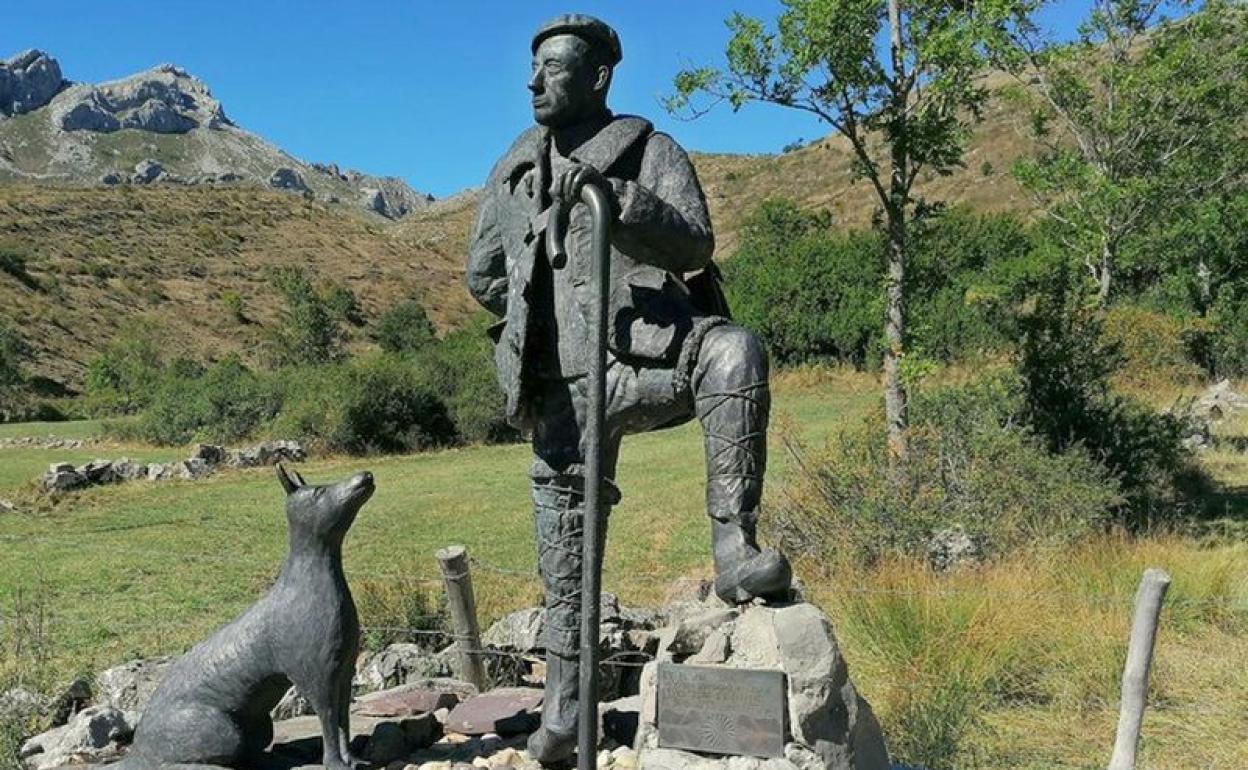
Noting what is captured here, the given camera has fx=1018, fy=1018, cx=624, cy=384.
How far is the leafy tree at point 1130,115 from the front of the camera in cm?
1130

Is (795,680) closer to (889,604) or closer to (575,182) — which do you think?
(575,182)

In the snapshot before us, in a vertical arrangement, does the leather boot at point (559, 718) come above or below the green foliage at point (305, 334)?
below

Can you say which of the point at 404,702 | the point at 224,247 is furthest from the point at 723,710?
the point at 224,247

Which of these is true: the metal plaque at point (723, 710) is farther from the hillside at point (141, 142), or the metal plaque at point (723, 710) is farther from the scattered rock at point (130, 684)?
the hillside at point (141, 142)

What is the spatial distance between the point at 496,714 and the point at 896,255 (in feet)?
21.7

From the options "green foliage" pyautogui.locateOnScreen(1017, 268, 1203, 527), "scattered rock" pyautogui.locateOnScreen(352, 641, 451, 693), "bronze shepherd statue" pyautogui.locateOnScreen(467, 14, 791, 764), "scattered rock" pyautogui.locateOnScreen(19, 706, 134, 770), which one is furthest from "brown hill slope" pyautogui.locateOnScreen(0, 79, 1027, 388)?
"bronze shepherd statue" pyautogui.locateOnScreen(467, 14, 791, 764)

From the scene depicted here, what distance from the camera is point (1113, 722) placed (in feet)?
16.5

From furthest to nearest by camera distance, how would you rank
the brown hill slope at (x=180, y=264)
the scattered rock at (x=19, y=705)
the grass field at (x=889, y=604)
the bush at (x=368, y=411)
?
1. the brown hill slope at (x=180, y=264)
2. the bush at (x=368, y=411)
3. the grass field at (x=889, y=604)
4. the scattered rock at (x=19, y=705)

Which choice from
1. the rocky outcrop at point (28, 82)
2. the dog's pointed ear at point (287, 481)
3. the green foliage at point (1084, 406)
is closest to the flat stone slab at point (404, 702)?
the dog's pointed ear at point (287, 481)

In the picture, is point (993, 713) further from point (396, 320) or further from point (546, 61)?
point (396, 320)

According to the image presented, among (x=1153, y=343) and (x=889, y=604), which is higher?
(x=1153, y=343)

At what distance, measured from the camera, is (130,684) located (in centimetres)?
523

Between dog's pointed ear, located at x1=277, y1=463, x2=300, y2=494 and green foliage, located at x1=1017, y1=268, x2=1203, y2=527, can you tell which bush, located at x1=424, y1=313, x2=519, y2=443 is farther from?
dog's pointed ear, located at x1=277, y1=463, x2=300, y2=494

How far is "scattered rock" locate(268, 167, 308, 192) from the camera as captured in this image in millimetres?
127375
